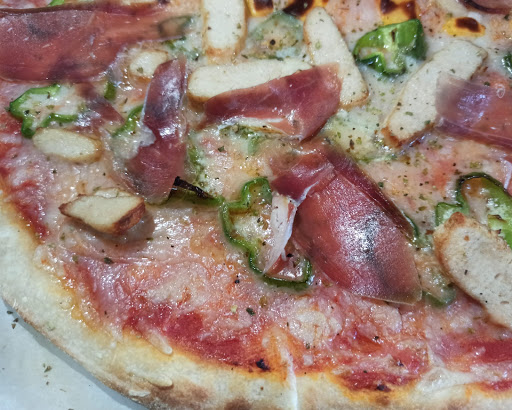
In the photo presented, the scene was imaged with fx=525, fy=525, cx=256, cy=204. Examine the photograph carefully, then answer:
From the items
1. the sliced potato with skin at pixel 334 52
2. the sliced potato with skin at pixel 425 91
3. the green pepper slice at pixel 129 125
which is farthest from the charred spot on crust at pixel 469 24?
the green pepper slice at pixel 129 125

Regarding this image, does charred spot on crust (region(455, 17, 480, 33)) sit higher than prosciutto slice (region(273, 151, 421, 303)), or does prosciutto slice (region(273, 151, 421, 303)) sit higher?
charred spot on crust (region(455, 17, 480, 33))

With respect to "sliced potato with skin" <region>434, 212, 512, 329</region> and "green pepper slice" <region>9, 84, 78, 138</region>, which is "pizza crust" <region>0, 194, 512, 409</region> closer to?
"sliced potato with skin" <region>434, 212, 512, 329</region>

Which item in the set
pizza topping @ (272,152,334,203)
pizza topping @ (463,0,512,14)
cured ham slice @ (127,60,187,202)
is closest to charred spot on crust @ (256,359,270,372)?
pizza topping @ (272,152,334,203)

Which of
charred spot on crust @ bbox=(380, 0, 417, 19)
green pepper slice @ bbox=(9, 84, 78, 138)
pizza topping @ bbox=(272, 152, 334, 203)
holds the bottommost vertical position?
pizza topping @ bbox=(272, 152, 334, 203)

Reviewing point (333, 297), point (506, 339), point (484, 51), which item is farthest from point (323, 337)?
point (484, 51)

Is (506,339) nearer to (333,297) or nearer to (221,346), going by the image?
(333,297)

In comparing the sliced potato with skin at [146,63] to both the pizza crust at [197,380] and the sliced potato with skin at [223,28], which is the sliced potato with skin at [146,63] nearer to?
the sliced potato with skin at [223,28]

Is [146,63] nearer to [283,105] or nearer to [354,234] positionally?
[283,105]

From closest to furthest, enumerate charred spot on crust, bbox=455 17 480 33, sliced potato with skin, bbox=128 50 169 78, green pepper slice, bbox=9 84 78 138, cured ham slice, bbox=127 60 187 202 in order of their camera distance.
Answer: cured ham slice, bbox=127 60 187 202 < green pepper slice, bbox=9 84 78 138 < sliced potato with skin, bbox=128 50 169 78 < charred spot on crust, bbox=455 17 480 33
